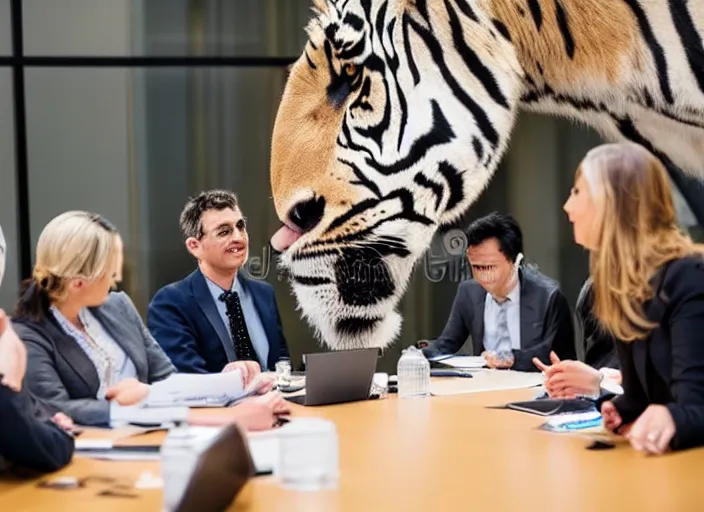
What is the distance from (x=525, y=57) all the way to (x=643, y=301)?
269 centimetres

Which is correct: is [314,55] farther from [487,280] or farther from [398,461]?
[398,461]

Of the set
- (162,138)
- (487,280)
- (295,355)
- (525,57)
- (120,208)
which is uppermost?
(525,57)

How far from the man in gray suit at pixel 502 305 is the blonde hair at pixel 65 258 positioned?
196 cm

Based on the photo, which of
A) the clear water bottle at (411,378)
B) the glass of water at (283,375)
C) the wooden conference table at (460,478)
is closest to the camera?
the wooden conference table at (460,478)

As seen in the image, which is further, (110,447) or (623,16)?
(623,16)

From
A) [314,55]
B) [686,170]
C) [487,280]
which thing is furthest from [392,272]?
[686,170]

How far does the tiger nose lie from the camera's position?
4527mm

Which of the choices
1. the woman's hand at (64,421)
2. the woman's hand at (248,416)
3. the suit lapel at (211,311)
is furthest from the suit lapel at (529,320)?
the woman's hand at (64,421)

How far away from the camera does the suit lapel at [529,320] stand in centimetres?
401

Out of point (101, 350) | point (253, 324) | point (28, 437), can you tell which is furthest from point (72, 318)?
point (253, 324)

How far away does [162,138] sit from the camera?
445 cm

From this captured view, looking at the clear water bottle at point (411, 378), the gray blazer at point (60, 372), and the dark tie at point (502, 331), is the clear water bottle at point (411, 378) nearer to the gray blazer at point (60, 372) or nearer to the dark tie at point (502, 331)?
the gray blazer at point (60, 372)

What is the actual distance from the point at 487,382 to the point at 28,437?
182cm

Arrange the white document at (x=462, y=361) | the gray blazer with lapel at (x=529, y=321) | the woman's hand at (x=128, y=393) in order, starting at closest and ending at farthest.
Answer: the woman's hand at (x=128, y=393)
the white document at (x=462, y=361)
the gray blazer with lapel at (x=529, y=321)
